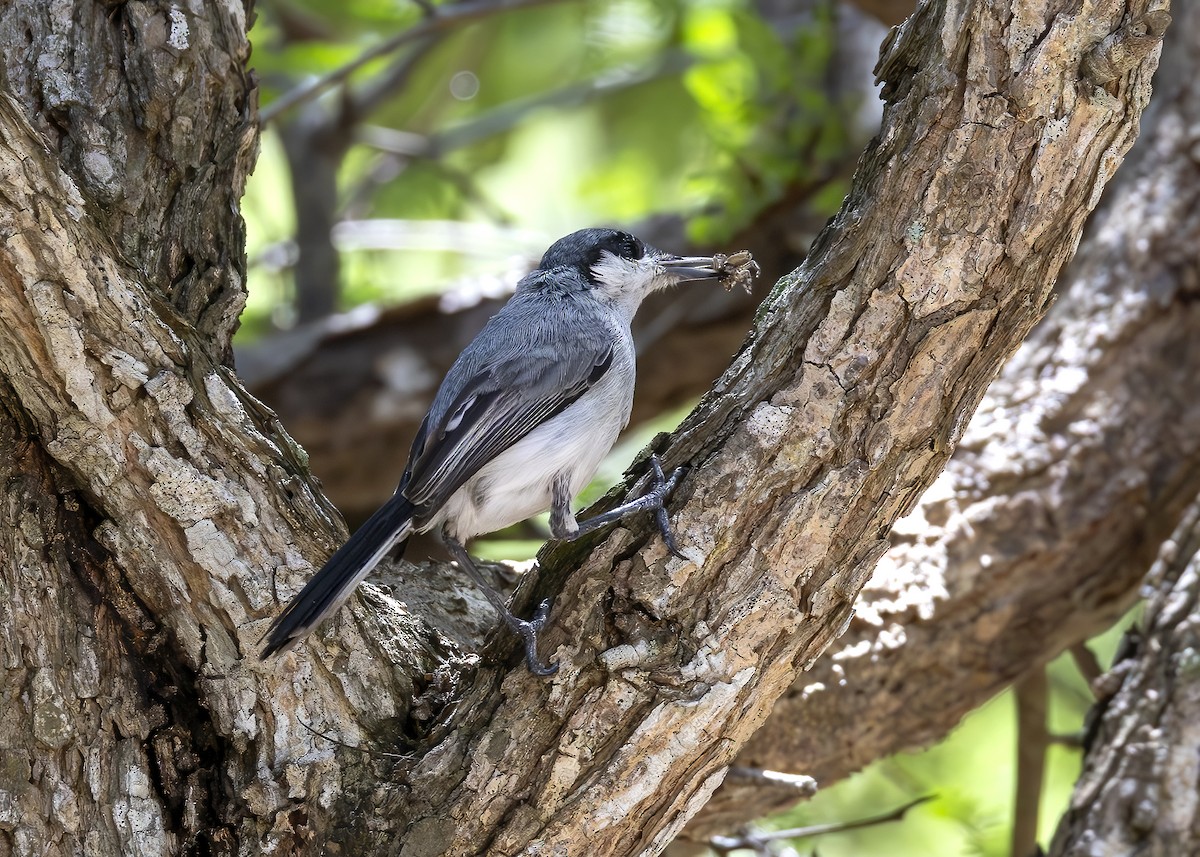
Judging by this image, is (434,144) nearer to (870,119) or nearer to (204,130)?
(870,119)

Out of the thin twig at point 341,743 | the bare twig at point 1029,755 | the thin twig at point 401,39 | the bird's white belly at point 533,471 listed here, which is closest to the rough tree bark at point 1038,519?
the bare twig at point 1029,755

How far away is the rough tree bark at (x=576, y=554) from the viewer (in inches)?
91.9

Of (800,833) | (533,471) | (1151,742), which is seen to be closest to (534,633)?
(533,471)

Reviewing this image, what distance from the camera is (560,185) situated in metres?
7.56

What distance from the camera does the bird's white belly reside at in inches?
119

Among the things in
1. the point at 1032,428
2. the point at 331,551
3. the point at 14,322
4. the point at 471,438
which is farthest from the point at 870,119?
the point at 14,322

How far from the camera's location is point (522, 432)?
3.05 metres

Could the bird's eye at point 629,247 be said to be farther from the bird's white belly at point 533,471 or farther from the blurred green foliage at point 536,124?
the blurred green foliage at point 536,124

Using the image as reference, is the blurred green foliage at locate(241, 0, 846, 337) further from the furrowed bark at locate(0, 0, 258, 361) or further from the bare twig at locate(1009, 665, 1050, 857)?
the bare twig at locate(1009, 665, 1050, 857)

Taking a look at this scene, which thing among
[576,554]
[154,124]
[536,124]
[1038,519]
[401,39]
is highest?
[536,124]

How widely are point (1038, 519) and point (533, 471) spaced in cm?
175

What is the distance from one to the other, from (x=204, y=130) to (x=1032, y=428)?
2.68 meters

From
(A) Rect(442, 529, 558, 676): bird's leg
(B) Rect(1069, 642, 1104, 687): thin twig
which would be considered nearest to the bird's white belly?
(A) Rect(442, 529, 558, 676): bird's leg

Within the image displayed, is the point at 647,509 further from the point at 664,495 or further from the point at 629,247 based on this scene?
the point at 629,247
